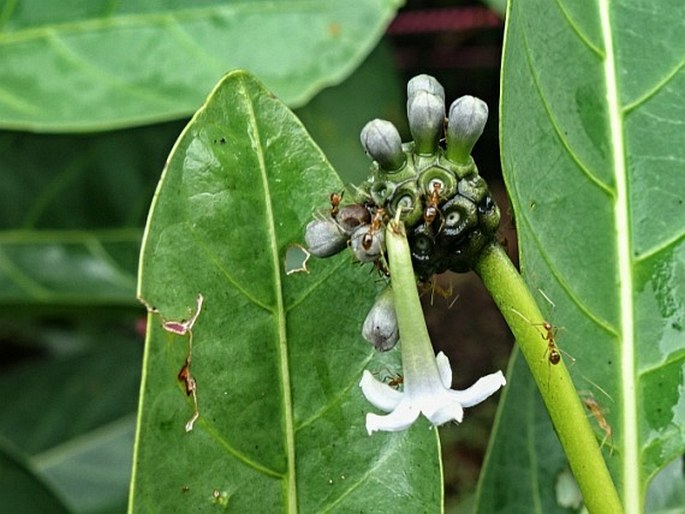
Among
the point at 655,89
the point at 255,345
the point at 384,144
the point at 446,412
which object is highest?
the point at 655,89

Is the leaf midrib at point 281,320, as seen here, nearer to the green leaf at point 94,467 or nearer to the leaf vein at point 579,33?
the leaf vein at point 579,33

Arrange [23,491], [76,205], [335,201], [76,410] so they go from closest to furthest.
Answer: [335,201]
[23,491]
[76,205]
[76,410]

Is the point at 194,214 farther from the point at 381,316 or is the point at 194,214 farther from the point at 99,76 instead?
the point at 99,76

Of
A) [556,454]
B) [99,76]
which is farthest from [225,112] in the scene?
[99,76]

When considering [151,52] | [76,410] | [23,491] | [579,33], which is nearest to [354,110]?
[151,52]

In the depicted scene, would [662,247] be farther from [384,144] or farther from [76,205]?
[76,205]

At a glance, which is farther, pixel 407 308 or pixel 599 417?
pixel 599 417

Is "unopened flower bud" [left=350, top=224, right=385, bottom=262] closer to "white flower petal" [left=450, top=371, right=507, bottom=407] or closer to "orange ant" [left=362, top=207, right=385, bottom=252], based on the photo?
"orange ant" [left=362, top=207, right=385, bottom=252]

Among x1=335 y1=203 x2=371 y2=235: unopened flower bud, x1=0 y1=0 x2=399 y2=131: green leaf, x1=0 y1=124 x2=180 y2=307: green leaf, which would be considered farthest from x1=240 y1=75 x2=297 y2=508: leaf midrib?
x1=0 y1=124 x2=180 y2=307: green leaf
